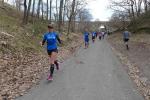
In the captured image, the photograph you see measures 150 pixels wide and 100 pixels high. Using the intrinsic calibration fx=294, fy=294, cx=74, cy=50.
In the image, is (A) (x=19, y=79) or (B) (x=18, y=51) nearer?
(A) (x=19, y=79)

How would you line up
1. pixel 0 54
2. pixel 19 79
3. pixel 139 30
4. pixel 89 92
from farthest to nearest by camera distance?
pixel 139 30
pixel 0 54
pixel 19 79
pixel 89 92

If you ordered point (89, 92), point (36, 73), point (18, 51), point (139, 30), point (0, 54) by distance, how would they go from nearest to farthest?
1. point (89, 92)
2. point (36, 73)
3. point (0, 54)
4. point (18, 51)
5. point (139, 30)

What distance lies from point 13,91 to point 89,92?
2.36 m

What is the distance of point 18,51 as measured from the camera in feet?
56.1

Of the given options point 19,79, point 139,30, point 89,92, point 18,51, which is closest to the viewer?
point 89,92

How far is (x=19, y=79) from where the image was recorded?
1097 centimetres

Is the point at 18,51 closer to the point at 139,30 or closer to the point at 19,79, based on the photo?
the point at 19,79

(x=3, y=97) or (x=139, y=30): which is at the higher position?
(x=139, y=30)

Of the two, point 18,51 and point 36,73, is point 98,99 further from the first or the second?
point 18,51

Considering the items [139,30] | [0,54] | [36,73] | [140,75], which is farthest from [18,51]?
[139,30]

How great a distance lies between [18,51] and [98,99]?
978cm

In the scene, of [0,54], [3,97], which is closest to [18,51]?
[0,54]

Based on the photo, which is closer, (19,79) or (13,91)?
(13,91)

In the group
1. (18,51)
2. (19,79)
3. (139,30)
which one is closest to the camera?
(19,79)
